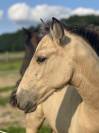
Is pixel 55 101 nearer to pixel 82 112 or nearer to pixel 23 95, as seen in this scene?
pixel 82 112

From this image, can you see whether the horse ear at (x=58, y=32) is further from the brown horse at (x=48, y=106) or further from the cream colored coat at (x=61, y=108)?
the cream colored coat at (x=61, y=108)

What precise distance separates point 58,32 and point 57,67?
0.35 m

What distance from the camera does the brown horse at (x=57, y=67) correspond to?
16.0 ft

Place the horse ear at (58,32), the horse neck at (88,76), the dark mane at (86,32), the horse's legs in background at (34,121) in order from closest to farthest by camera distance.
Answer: the horse ear at (58,32)
the horse neck at (88,76)
the dark mane at (86,32)
the horse's legs in background at (34,121)

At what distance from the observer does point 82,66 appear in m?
4.97

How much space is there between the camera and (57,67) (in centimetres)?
488

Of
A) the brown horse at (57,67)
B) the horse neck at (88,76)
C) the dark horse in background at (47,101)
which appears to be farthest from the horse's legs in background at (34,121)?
the brown horse at (57,67)

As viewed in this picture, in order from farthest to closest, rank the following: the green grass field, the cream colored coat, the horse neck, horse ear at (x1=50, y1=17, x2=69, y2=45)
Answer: the green grass field → the cream colored coat → the horse neck → horse ear at (x1=50, y1=17, x2=69, y2=45)

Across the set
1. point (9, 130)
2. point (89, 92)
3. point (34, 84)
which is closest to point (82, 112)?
point (89, 92)

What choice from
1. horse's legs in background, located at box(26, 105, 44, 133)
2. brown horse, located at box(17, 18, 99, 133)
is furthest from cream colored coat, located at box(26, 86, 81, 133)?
brown horse, located at box(17, 18, 99, 133)

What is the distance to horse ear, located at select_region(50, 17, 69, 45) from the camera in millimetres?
4805

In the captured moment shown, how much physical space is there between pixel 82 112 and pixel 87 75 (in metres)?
0.57

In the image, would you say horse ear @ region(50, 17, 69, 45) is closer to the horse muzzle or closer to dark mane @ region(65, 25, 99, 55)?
dark mane @ region(65, 25, 99, 55)

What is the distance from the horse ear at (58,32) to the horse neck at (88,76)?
0.65ft
